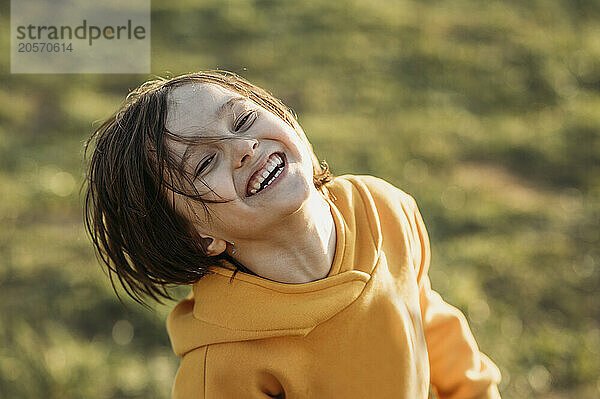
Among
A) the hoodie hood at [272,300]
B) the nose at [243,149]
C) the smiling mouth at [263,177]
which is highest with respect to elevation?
the nose at [243,149]

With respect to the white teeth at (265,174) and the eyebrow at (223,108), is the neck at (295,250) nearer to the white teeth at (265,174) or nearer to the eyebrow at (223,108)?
the white teeth at (265,174)

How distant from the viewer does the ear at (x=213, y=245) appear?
149 cm

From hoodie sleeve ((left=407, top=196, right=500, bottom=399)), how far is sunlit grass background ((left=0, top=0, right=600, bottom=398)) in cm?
91

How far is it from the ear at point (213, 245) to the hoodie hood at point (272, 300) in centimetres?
6

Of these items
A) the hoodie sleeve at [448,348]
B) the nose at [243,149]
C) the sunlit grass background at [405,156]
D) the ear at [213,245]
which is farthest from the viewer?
the sunlit grass background at [405,156]

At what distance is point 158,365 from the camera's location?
2.72 metres

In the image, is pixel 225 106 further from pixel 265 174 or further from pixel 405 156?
pixel 405 156

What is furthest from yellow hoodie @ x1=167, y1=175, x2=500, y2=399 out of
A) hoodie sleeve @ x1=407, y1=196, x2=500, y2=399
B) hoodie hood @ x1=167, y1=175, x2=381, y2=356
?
hoodie sleeve @ x1=407, y1=196, x2=500, y2=399

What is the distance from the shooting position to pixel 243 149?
139 centimetres

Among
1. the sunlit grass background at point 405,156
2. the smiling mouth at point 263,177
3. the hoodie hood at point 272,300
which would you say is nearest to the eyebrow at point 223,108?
the smiling mouth at point 263,177

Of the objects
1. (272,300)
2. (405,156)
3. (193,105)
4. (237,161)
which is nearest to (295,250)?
(272,300)

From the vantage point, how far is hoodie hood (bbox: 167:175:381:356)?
1.48m

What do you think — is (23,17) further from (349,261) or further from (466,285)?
(349,261)

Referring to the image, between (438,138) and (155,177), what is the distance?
2.96 metres
